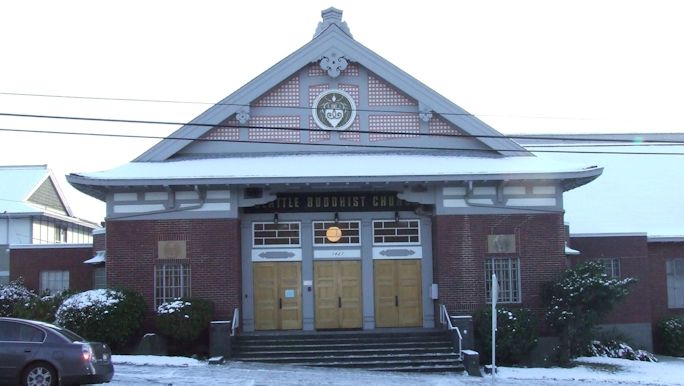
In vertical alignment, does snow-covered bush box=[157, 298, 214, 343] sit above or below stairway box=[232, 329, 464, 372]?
above

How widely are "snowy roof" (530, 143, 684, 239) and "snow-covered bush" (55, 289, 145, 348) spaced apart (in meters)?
15.9

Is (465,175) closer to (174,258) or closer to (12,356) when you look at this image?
(174,258)

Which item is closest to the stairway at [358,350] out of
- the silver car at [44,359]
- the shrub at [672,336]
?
the silver car at [44,359]

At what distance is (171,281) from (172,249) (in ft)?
2.95

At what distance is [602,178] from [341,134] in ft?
47.2

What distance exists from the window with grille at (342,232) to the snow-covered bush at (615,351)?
7489 mm

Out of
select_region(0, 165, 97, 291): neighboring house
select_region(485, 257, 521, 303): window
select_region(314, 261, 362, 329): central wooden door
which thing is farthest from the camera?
select_region(0, 165, 97, 291): neighboring house

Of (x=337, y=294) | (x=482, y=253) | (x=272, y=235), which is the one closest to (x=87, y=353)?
(x=272, y=235)

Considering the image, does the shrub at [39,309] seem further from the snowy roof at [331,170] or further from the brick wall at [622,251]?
the brick wall at [622,251]

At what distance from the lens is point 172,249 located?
2444 cm

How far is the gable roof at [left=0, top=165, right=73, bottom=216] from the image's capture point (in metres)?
49.5

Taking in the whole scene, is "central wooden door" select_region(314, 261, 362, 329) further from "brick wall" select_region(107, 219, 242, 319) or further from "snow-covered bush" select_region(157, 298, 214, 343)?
"snow-covered bush" select_region(157, 298, 214, 343)

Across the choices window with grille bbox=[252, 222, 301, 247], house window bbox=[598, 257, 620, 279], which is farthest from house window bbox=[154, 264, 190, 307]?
house window bbox=[598, 257, 620, 279]

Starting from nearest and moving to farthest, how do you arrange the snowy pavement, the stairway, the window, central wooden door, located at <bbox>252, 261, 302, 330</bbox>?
the snowy pavement < the stairway < the window < central wooden door, located at <bbox>252, 261, 302, 330</bbox>
